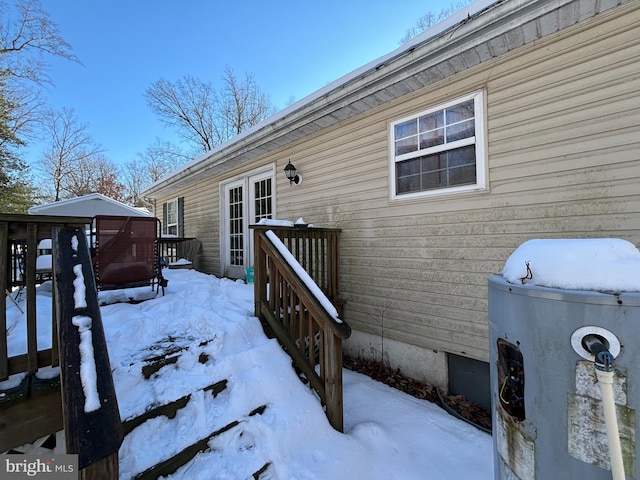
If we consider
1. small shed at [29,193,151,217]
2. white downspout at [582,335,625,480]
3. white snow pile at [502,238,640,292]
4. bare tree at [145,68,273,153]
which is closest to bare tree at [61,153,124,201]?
bare tree at [145,68,273,153]

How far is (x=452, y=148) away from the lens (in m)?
3.36

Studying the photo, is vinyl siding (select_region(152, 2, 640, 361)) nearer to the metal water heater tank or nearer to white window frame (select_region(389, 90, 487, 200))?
white window frame (select_region(389, 90, 487, 200))

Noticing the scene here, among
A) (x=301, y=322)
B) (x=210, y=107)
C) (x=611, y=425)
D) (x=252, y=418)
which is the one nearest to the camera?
(x=611, y=425)

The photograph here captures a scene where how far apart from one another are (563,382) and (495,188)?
242 cm

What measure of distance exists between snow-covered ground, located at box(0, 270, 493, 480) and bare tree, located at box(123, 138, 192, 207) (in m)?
19.7

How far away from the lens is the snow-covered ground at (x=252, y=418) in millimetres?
1877

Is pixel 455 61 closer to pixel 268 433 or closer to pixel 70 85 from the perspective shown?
pixel 268 433

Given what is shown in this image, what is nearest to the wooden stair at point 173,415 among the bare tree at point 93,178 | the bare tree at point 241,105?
the bare tree at point 241,105

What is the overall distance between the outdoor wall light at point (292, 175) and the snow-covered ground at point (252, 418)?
2.82m

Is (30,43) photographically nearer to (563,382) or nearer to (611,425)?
(563,382)

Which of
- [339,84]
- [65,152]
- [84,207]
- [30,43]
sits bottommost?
[84,207]

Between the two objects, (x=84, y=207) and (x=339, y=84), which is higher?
(x=339, y=84)

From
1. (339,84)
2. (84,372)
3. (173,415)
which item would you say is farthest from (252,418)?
(339,84)

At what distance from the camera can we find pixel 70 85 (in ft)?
44.3
